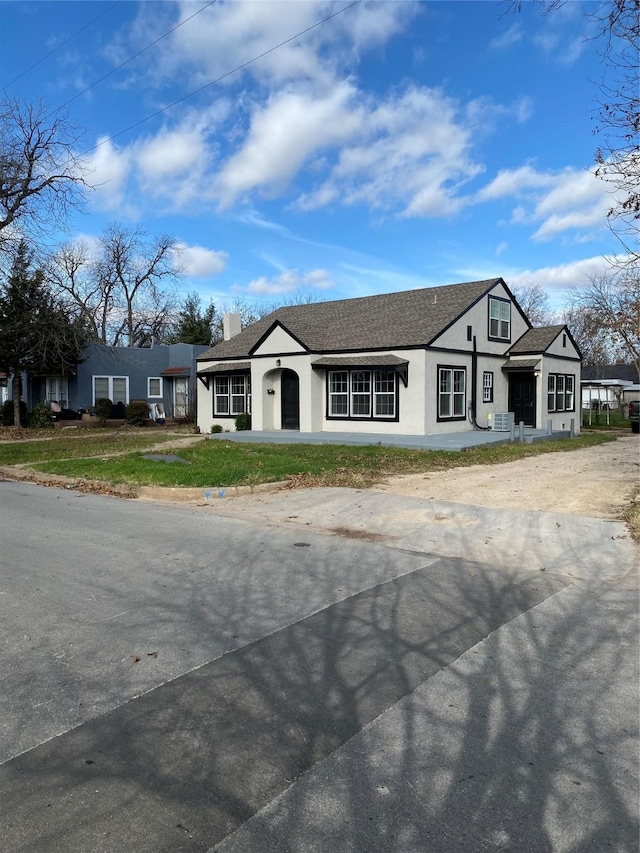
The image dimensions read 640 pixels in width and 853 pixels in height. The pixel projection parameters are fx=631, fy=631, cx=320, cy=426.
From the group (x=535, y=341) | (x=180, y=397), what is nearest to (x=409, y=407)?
(x=535, y=341)

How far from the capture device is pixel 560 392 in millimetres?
28969

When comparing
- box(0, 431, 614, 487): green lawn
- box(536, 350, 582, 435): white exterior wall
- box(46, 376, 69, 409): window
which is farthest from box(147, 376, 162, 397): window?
box(536, 350, 582, 435): white exterior wall

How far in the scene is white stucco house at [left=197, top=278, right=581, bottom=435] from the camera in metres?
22.7

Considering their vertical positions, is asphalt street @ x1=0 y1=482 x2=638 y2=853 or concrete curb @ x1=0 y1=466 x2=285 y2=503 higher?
concrete curb @ x1=0 y1=466 x2=285 y2=503

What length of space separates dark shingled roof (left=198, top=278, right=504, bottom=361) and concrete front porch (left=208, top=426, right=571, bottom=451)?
3.35 metres

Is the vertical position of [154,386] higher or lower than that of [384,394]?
higher

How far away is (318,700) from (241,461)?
1166 centimetres

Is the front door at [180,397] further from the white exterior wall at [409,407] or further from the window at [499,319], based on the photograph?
the window at [499,319]

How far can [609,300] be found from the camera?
39.4 metres

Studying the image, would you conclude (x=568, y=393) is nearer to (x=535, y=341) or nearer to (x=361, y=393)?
(x=535, y=341)

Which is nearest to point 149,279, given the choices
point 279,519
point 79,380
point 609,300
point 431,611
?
point 79,380

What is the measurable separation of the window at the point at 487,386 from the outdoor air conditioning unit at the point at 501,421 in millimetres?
1751

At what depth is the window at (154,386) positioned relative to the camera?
3578cm

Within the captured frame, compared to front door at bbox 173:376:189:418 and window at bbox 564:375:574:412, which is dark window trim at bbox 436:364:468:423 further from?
front door at bbox 173:376:189:418
